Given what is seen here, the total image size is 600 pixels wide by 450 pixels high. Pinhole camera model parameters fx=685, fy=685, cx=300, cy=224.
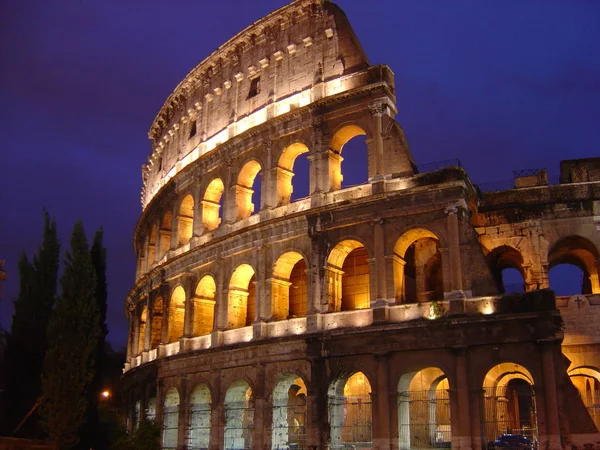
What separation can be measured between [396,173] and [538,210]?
4.49m

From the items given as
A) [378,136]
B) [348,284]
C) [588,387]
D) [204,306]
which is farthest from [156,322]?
[588,387]

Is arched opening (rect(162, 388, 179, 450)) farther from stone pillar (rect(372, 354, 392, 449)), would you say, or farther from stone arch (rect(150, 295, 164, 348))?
stone pillar (rect(372, 354, 392, 449))

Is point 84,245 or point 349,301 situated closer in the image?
point 84,245

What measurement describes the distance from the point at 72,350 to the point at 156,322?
1153 cm

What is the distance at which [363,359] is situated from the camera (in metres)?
19.0

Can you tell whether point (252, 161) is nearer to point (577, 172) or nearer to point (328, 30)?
point (328, 30)

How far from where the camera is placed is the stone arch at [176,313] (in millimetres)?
25953

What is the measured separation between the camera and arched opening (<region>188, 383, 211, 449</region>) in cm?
2316

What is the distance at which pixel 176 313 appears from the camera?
26.2 metres

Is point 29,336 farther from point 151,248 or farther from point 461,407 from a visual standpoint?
point 151,248

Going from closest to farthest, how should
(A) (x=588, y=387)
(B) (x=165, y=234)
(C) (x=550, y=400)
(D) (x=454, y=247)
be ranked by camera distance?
(C) (x=550, y=400) → (D) (x=454, y=247) → (A) (x=588, y=387) → (B) (x=165, y=234)

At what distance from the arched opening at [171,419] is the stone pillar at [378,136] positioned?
36.3ft

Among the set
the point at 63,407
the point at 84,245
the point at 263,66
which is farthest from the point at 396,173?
the point at 63,407

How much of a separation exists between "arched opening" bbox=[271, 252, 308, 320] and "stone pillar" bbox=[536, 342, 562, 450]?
7.68 meters
